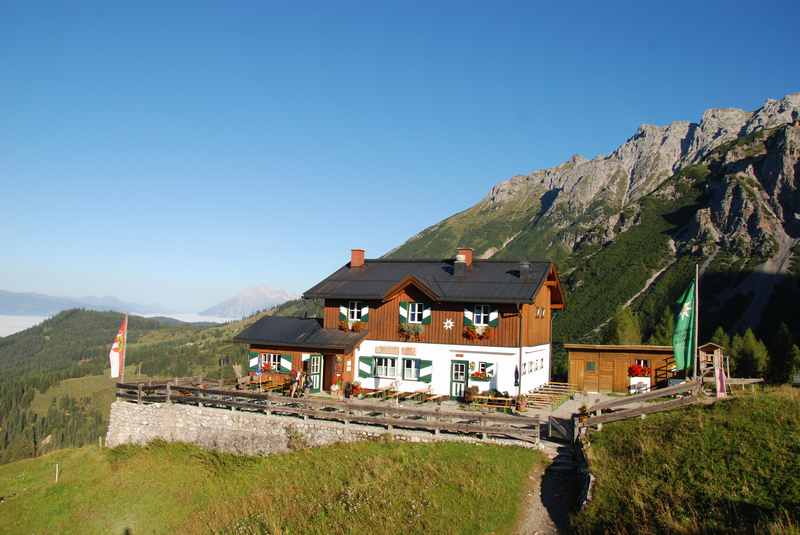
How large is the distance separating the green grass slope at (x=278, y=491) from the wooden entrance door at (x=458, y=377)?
30.0ft

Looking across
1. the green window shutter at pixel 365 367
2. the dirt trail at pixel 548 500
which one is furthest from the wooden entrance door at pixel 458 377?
the dirt trail at pixel 548 500

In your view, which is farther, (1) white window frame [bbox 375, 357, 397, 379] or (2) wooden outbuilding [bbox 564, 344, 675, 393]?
(1) white window frame [bbox 375, 357, 397, 379]

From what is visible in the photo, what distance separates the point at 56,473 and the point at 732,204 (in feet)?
430

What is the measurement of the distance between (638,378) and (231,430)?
66.6 feet

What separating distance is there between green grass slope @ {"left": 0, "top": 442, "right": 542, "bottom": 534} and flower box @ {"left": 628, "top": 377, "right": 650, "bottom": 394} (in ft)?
44.4

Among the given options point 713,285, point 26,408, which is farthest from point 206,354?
point 713,285

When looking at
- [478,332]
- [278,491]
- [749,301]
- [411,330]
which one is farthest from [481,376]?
[749,301]

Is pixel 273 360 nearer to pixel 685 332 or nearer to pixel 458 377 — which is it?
pixel 458 377

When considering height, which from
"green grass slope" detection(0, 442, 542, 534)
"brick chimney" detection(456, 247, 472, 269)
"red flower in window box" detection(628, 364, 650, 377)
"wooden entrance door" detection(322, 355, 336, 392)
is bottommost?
"green grass slope" detection(0, 442, 542, 534)

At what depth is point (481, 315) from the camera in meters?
30.1

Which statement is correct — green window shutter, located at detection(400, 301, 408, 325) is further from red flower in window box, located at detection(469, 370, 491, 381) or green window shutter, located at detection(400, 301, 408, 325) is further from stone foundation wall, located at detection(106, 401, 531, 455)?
stone foundation wall, located at detection(106, 401, 531, 455)

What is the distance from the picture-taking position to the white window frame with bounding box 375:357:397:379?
31.4 metres

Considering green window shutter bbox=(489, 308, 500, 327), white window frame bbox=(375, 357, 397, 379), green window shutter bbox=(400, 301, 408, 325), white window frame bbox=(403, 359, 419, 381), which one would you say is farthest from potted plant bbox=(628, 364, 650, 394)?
white window frame bbox=(375, 357, 397, 379)

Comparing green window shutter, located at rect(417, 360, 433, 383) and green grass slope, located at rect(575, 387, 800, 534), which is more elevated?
green window shutter, located at rect(417, 360, 433, 383)
